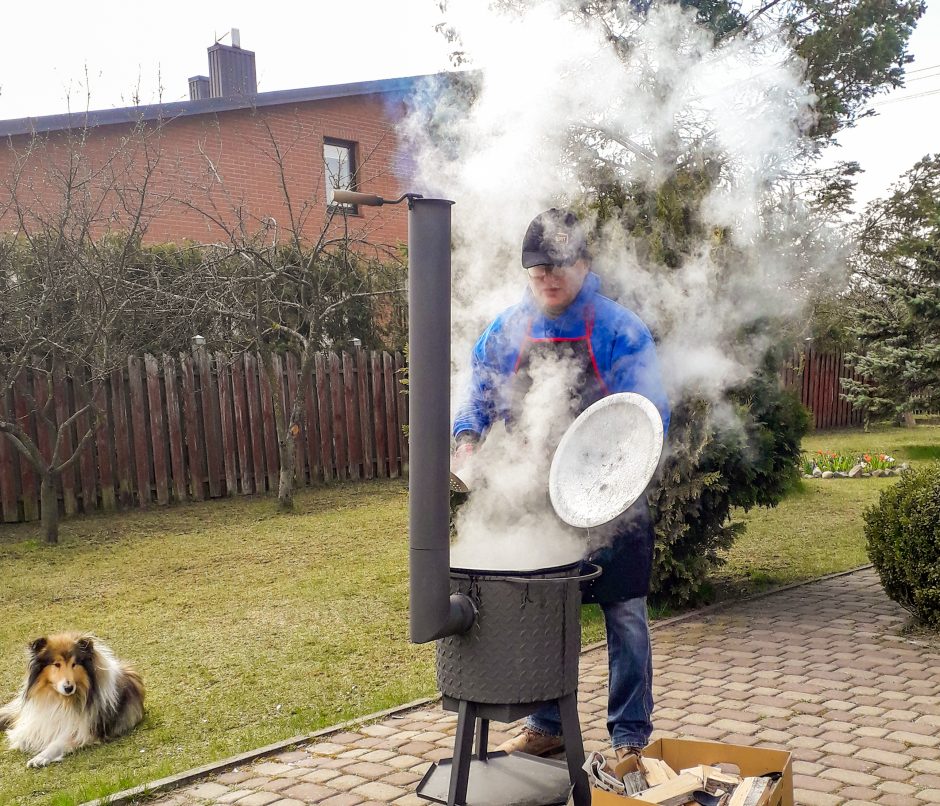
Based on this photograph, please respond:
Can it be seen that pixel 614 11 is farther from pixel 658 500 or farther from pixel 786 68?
pixel 658 500

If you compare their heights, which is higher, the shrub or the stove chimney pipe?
the stove chimney pipe

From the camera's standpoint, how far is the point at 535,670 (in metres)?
2.51

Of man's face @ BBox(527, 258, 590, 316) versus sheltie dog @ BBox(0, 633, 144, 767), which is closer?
man's face @ BBox(527, 258, 590, 316)

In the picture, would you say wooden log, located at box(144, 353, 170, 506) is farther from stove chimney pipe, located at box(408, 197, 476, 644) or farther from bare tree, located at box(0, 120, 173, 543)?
stove chimney pipe, located at box(408, 197, 476, 644)

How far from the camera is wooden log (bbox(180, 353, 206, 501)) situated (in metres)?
10.1

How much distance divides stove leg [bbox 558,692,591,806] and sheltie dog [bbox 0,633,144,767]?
6.64 ft

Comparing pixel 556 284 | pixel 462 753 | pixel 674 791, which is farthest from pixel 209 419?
pixel 674 791

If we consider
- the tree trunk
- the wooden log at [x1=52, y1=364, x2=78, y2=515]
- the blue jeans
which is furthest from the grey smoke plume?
the wooden log at [x1=52, y1=364, x2=78, y2=515]

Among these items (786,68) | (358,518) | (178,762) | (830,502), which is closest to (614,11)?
(786,68)

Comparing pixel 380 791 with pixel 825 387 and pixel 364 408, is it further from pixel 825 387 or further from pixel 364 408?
pixel 825 387

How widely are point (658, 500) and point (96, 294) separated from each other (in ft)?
19.4

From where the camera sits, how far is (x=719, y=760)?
254cm

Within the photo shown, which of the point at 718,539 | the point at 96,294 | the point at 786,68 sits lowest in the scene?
the point at 718,539

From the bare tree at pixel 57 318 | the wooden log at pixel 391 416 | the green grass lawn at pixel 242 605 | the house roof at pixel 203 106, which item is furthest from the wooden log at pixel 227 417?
the house roof at pixel 203 106
